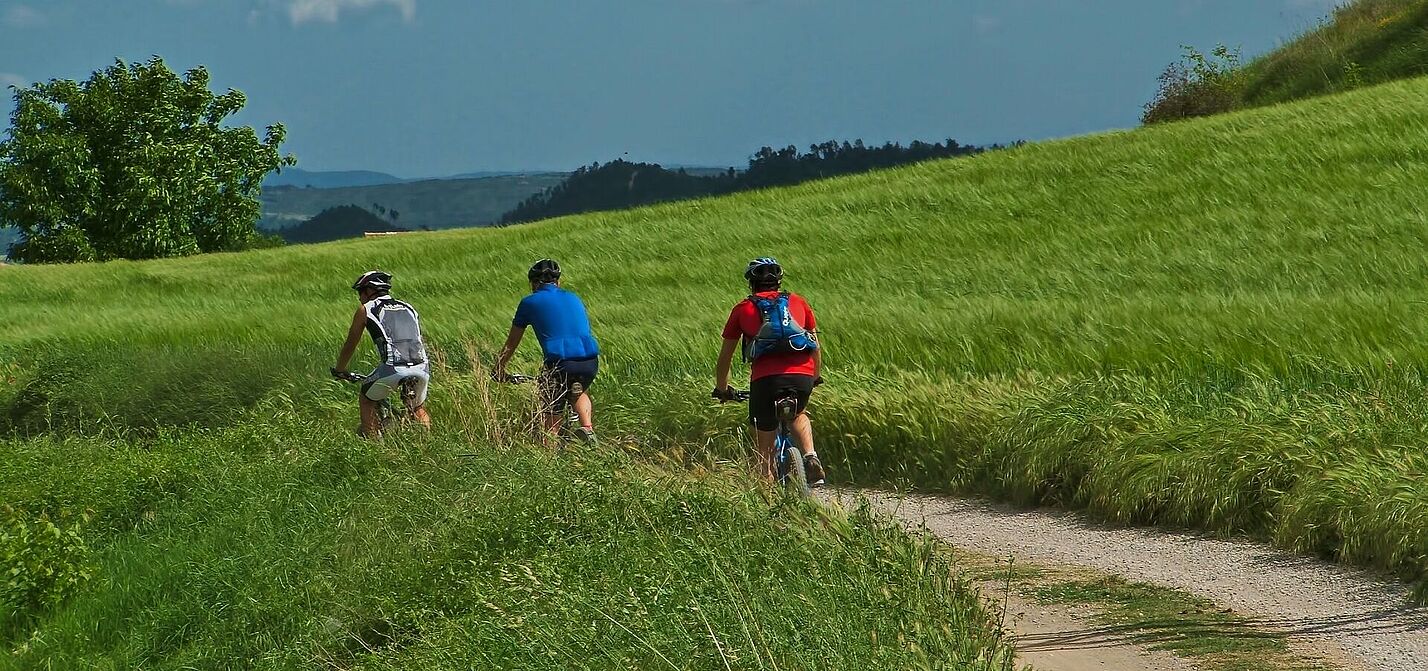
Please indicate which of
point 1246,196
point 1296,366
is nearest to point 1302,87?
point 1246,196

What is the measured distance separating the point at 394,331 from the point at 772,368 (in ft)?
12.1

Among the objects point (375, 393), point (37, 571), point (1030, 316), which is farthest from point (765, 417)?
point (1030, 316)

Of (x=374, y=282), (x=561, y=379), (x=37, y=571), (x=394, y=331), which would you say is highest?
(x=374, y=282)

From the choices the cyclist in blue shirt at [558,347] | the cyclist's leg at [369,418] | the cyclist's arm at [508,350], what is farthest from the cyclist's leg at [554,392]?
the cyclist's leg at [369,418]

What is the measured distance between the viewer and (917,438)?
1230 cm

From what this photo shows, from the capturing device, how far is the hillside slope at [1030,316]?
10172 millimetres

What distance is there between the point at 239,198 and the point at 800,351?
54980 millimetres

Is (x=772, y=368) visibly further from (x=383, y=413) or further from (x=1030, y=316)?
(x=1030, y=316)

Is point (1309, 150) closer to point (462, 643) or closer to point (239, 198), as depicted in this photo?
point (462, 643)

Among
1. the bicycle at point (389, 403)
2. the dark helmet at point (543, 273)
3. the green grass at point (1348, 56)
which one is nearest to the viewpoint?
the dark helmet at point (543, 273)

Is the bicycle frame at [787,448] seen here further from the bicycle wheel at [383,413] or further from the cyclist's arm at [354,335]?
the bicycle wheel at [383,413]

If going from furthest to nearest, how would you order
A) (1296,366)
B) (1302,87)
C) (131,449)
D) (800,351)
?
(1302,87), (131,449), (1296,366), (800,351)

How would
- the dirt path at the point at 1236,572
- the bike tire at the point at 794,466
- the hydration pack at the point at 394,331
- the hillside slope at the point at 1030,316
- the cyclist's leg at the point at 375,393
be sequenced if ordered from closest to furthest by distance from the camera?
the dirt path at the point at 1236,572, the bike tire at the point at 794,466, the hillside slope at the point at 1030,316, the hydration pack at the point at 394,331, the cyclist's leg at the point at 375,393

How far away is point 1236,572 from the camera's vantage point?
8.78 metres
